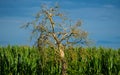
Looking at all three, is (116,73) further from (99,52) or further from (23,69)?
(23,69)

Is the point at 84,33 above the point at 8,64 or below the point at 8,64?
above

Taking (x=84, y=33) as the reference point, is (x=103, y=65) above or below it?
below

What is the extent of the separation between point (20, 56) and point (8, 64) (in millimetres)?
909

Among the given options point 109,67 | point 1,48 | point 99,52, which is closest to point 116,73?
point 109,67

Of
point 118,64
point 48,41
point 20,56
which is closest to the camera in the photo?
point 48,41

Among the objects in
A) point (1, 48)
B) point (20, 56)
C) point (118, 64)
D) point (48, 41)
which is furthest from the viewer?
point (1, 48)

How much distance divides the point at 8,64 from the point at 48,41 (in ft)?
36.6

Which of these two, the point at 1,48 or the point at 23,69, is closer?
the point at 23,69

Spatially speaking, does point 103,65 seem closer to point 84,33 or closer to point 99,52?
point 99,52

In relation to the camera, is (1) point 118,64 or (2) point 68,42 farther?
(1) point 118,64

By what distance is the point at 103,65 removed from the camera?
23.5 meters

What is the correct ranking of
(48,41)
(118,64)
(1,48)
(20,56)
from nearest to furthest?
(48,41) < (118,64) < (20,56) < (1,48)

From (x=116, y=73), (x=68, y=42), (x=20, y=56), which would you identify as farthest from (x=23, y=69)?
(x=68, y=42)

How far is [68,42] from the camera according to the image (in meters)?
13.8
